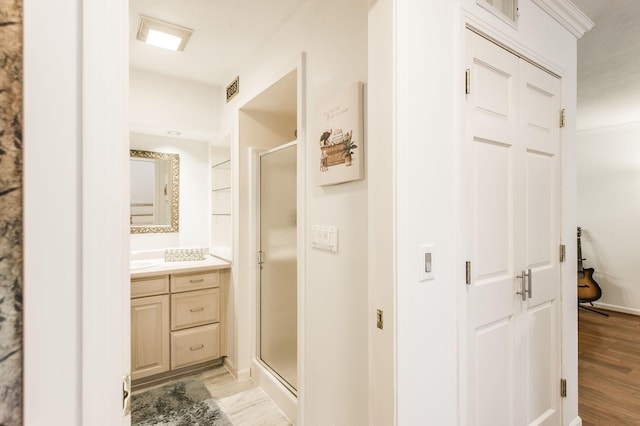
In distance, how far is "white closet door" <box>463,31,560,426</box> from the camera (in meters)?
1.39

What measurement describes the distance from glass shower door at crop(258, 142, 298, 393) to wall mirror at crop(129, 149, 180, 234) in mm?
1128

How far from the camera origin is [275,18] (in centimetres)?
196

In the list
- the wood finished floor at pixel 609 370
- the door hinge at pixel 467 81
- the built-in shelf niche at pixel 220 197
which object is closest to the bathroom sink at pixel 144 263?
the built-in shelf niche at pixel 220 197

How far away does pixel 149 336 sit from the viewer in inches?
→ 98.8

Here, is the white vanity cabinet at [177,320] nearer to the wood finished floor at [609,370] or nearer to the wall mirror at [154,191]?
the wall mirror at [154,191]

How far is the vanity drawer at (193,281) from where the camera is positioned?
8.61 feet

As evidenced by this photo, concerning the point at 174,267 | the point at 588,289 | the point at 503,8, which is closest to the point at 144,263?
the point at 174,267

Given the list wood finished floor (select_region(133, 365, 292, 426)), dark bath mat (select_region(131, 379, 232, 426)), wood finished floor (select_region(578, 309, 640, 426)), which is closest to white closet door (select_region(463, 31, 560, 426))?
wood finished floor (select_region(578, 309, 640, 426))

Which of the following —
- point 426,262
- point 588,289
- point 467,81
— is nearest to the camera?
point 426,262

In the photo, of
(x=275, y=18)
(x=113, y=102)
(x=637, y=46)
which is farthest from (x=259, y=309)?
(x=637, y=46)

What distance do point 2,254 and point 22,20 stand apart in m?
0.37

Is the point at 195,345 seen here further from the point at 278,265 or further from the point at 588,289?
the point at 588,289

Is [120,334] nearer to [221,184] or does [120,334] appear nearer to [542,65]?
[542,65]

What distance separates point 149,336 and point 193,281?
0.51 meters
